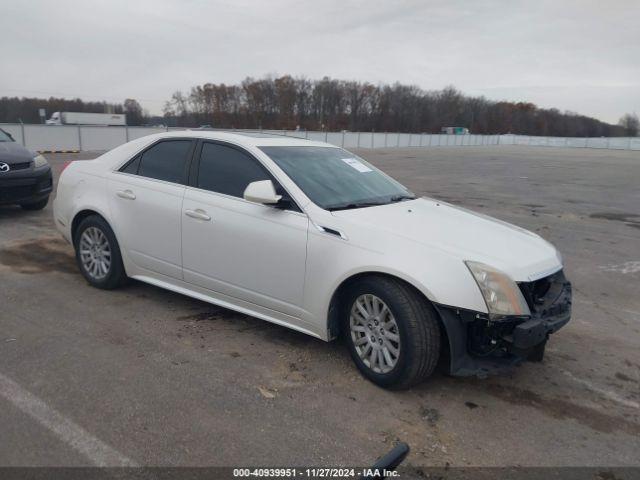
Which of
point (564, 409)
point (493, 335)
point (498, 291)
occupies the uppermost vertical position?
point (498, 291)

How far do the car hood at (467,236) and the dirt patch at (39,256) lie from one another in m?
3.85

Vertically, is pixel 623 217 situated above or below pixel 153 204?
below

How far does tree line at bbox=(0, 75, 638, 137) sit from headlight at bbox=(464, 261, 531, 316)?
72.7m

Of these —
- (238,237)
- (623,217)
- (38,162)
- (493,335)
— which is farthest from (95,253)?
(623,217)

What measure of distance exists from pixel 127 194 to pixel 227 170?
1.15 metres

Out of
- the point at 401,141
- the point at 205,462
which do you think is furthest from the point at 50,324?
the point at 401,141

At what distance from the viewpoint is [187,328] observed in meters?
4.27

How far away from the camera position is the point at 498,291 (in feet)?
10.1

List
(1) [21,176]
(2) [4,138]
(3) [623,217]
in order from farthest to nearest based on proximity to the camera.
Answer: (3) [623,217], (2) [4,138], (1) [21,176]

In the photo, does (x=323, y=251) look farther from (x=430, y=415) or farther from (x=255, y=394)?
(x=430, y=415)

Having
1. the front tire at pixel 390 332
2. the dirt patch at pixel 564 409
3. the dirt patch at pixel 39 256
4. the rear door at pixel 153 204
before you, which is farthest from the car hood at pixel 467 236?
the dirt patch at pixel 39 256

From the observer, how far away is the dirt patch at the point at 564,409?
10.2 feet

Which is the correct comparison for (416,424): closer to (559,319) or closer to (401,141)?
(559,319)

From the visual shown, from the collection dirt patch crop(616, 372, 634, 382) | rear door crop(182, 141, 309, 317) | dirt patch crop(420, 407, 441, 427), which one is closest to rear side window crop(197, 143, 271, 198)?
rear door crop(182, 141, 309, 317)
